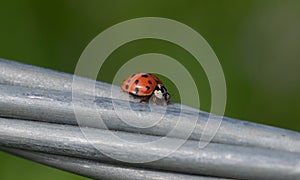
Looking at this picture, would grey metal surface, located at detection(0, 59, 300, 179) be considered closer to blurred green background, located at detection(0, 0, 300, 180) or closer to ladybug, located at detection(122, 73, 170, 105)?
ladybug, located at detection(122, 73, 170, 105)

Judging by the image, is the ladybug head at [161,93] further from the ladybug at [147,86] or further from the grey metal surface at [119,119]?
the grey metal surface at [119,119]

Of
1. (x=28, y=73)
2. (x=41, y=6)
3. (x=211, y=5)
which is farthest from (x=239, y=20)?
(x=28, y=73)

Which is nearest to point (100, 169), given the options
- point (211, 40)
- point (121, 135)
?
point (121, 135)

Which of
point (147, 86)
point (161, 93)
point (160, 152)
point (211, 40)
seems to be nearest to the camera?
point (160, 152)

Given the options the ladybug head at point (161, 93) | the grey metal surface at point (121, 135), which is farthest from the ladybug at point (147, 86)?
the grey metal surface at point (121, 135)

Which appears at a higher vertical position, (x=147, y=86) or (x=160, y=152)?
(x=147, y=86)

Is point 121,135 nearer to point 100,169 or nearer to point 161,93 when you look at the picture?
point 100,169
